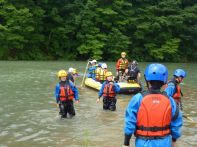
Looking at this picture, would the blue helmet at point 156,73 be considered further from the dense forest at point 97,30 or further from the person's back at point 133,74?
the dense forest at point 97,30

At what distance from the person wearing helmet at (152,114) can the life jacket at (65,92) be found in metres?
5.50

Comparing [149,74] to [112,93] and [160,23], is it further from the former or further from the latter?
[160,23]

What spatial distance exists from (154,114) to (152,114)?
20 mm

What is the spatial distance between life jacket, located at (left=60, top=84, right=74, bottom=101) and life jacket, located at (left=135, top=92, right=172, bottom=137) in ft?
18.3

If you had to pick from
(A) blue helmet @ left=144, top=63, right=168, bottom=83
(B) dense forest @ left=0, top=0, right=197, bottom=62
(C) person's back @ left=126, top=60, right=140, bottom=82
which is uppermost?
(B) dense forest @ left=0, top=0, right=197, bottom=62

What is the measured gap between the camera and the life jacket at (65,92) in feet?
31.2

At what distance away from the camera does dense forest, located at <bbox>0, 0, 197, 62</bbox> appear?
3425 cm

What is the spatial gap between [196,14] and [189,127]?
3110cm

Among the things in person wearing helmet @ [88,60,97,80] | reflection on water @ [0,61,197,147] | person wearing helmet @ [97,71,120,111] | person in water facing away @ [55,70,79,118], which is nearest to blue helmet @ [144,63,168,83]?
reflection on water @ [0,61,197,147]

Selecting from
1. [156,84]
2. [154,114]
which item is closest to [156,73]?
[156,84]

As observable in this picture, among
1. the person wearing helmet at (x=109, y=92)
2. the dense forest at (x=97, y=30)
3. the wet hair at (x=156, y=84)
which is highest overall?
the dense forest at (x=97, y=30)

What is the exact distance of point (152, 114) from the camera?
13.2 ft

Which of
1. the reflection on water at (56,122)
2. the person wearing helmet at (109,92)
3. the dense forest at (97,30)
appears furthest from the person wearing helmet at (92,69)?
the dense forest at (97,30)

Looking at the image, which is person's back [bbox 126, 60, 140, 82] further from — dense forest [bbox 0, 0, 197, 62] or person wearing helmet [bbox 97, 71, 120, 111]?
dense forest [bbox 0, 0, 197, 62]
